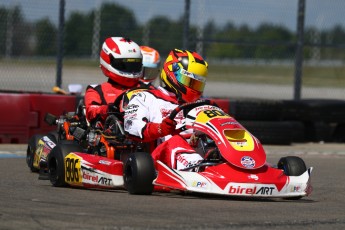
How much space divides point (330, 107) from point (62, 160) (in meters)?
6.83

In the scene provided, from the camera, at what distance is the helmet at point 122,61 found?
9805mm

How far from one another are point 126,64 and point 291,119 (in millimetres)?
4917

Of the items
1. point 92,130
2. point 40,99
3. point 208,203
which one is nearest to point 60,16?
point 40,99

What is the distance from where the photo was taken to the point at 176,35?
15.1 m

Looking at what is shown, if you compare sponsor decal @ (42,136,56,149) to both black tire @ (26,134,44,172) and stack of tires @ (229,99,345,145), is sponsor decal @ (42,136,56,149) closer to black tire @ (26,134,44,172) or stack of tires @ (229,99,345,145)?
black tire @ (26,134,44,172)

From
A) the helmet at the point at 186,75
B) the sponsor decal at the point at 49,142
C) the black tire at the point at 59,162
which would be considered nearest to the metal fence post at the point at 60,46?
the sponsor decal at the point at 49,142

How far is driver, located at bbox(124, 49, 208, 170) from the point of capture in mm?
7977

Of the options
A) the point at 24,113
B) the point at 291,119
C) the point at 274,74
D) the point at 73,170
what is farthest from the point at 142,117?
the point at 274,74

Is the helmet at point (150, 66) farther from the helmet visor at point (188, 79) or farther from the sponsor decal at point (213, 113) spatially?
the sponsor decal at point (213, 113)

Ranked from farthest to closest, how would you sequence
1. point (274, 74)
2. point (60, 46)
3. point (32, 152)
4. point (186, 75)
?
point (274, 74) < point (60, 46) < point (32, 152) < point (186, 75)

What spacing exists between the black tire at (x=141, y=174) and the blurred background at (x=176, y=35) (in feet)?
20.5

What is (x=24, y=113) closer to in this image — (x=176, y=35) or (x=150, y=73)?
(x=150, y=73)

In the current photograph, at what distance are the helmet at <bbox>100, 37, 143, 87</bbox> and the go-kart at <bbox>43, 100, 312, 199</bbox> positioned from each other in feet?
6.13

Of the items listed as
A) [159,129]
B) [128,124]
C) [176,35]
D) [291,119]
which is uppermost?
[159,129]
